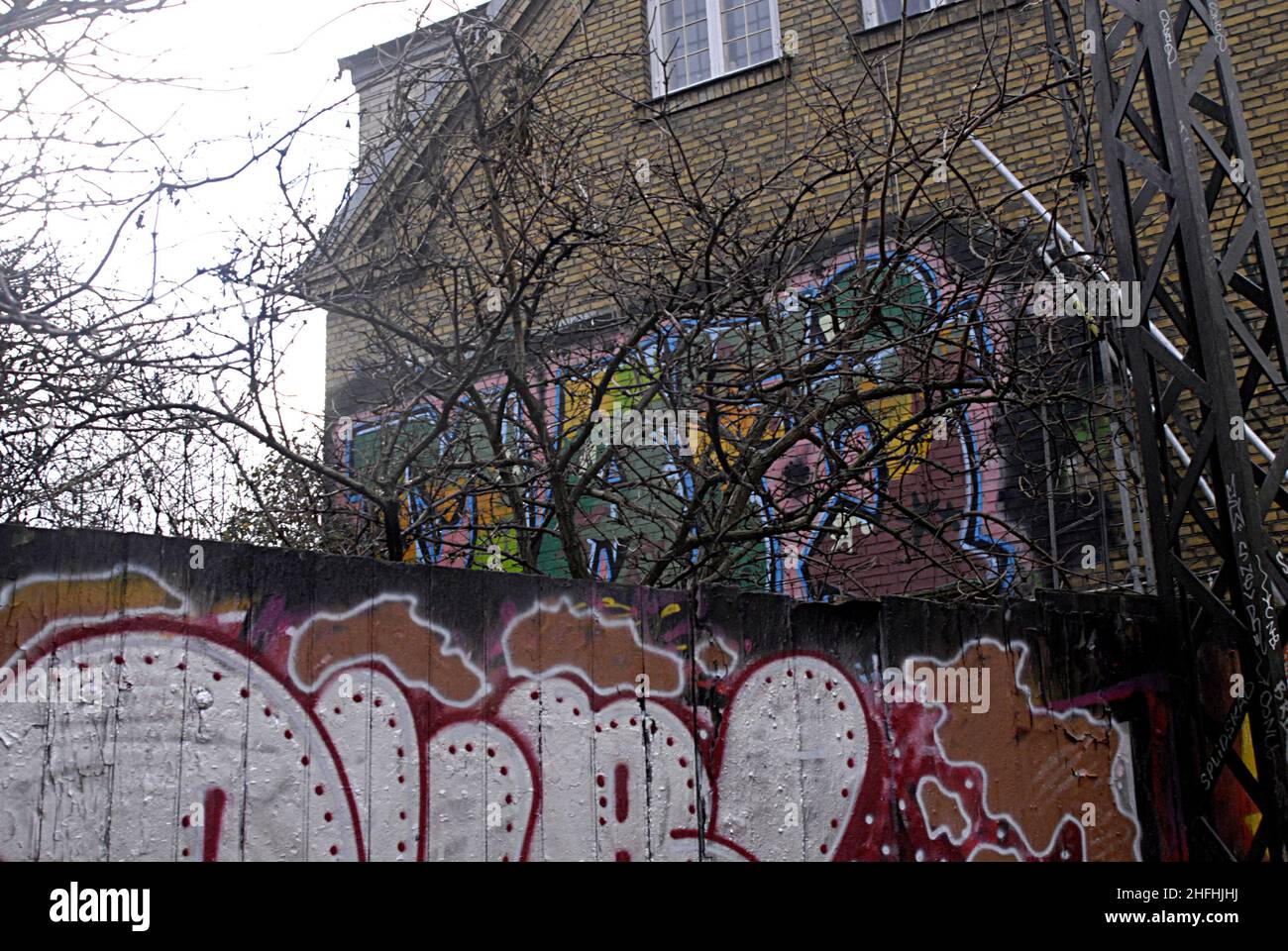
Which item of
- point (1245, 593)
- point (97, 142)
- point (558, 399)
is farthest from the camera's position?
point (558, 399)

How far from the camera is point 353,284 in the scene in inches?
249

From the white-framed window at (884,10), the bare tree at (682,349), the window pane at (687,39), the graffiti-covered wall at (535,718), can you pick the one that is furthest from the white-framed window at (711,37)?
the graffiti-covered wall at (535,718)

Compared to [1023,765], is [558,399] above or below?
above

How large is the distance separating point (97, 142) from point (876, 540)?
6351mm

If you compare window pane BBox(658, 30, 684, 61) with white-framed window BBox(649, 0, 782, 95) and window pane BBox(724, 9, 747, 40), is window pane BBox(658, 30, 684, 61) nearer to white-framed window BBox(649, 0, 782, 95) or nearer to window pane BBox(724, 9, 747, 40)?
white-framed window BBox(649, 0, 782, 95)

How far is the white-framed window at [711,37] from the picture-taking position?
1077 cm

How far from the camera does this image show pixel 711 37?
11.0 m

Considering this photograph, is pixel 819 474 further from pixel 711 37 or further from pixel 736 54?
pixel 711 37

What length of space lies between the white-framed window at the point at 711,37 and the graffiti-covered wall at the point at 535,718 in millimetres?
6231

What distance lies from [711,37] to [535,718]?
311 inches

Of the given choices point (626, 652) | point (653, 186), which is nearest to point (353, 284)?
point (626, 652)

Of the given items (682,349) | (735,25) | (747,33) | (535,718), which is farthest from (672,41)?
(535,718)
